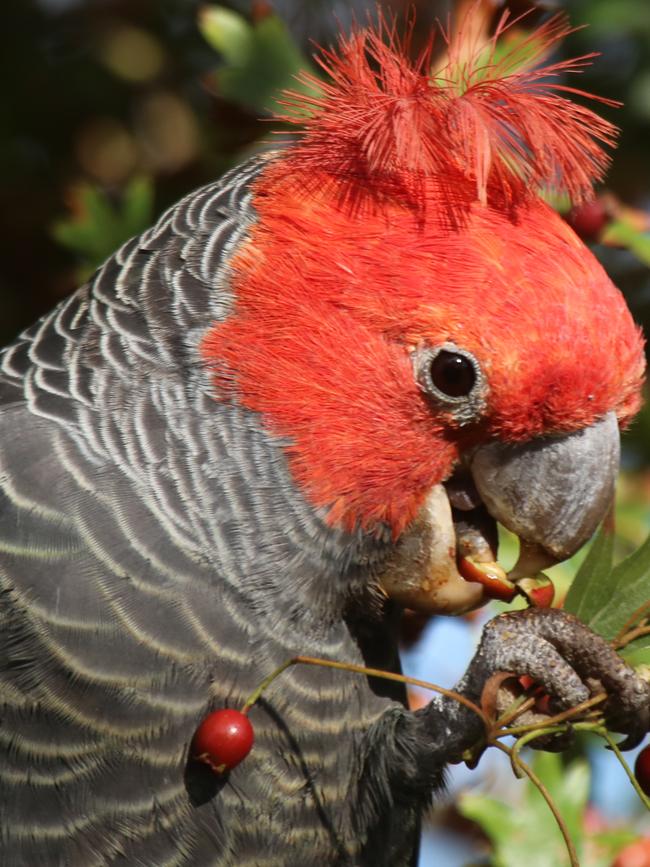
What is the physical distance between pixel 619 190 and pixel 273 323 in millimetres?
1637

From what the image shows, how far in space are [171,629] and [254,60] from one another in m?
1.72

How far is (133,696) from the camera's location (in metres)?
2.37

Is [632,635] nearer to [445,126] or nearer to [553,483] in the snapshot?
[553,483]

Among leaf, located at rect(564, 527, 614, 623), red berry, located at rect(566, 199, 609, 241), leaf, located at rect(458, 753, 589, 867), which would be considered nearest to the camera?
leaf, located at rect(564, 527, 614, 623)

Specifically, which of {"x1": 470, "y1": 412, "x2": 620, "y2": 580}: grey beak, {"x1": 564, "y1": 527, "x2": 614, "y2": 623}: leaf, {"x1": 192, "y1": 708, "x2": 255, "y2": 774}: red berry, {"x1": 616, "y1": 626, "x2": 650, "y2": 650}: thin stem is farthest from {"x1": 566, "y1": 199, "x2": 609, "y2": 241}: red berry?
{"x1": 192, "y1": 708, "x2": 255, "y2": 774}: red berry

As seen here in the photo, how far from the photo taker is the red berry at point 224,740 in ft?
7.50

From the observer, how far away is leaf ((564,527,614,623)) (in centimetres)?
247

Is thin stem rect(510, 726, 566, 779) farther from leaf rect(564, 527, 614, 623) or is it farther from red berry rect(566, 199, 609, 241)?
red berry rect(566, 199, 609, 241)

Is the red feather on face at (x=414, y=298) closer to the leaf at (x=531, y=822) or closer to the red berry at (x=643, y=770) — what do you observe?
the red berry at (x=643, y=770)

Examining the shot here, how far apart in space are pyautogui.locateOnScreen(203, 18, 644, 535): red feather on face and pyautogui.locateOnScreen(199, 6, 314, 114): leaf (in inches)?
30.7

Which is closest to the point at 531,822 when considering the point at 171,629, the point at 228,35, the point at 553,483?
the point at 553,483

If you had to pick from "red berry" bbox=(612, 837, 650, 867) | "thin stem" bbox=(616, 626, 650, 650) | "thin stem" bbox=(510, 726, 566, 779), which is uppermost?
"thin stem" bbox=(616, 626, 650, 650)

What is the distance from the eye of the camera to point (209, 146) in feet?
13.4

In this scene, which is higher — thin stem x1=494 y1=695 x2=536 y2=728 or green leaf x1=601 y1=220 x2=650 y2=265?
A: green leaf x1=601 y1=220 x2=650 y2=265
